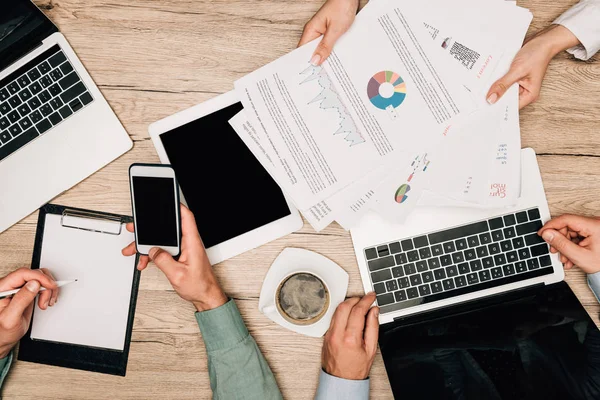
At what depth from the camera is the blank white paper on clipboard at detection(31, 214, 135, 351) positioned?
3.14 feet

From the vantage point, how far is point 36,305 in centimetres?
96

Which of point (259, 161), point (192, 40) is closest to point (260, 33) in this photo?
point (192, 40)

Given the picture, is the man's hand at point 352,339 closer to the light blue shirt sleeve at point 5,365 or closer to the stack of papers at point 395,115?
the stack of papers at point 395,115

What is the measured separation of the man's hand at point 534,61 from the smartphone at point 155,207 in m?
0.65

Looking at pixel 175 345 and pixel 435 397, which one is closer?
pixel 435 397

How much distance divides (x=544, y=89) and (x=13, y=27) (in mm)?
1076

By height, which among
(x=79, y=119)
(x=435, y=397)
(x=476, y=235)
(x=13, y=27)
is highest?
(x=13, y=27)

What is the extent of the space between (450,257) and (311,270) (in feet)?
0.93

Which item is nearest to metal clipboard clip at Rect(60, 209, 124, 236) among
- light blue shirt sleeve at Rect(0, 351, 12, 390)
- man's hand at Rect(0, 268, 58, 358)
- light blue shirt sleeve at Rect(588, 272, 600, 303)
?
man's hand at Rect(0, 268, 58, 358)

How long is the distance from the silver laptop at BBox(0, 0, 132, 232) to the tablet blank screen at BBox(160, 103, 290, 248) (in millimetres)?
130

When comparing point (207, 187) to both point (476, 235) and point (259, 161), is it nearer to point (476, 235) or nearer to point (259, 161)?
point (259, 161)

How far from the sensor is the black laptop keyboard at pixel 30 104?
92 cm

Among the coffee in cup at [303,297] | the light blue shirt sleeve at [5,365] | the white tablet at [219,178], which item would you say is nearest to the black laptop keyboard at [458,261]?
the coffee in cup at [303,297]

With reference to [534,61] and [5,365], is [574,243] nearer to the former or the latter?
[534,61]
